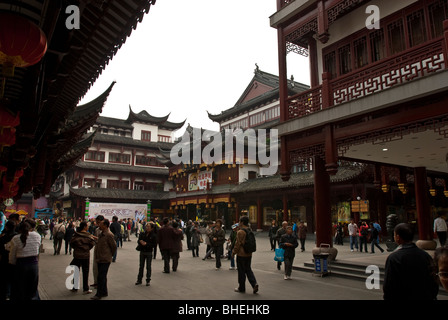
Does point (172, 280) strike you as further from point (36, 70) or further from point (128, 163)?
point (128, 163)

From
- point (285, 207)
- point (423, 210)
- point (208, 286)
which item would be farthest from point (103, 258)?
point (285, 207)

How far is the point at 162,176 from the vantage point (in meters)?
48.2

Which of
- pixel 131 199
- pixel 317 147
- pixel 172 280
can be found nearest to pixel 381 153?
pixel 317 147

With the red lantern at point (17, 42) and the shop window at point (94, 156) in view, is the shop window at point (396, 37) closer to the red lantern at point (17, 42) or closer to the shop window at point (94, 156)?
the red lantern at point (17, 42)

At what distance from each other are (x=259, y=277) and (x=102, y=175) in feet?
127

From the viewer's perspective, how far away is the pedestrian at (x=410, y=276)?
10.8 ft

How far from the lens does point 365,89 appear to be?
8117mm

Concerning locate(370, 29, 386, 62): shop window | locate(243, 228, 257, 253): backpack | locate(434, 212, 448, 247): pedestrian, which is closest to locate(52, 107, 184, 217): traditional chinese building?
locate(434, 212, 448, 247): pedestrian

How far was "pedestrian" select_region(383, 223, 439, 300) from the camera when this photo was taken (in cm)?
328

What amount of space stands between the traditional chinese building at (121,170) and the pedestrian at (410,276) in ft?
129

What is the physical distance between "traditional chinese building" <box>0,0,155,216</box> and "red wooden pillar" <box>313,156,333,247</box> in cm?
701

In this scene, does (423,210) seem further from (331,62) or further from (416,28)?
(416,28)

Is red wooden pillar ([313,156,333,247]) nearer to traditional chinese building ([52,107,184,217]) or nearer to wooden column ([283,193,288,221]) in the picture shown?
wooden column ([283,193,288,221])

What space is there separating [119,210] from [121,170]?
6.72 meters
